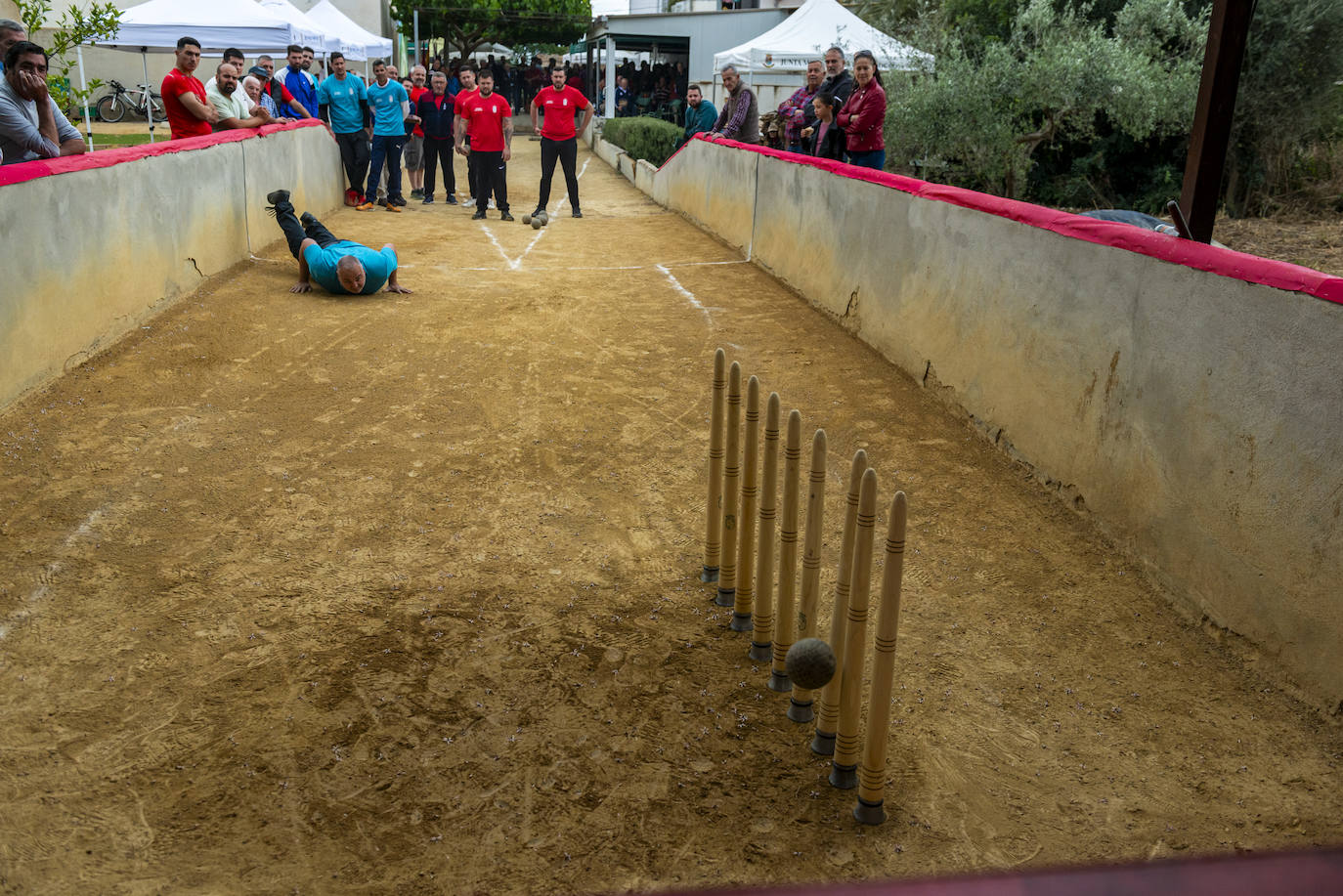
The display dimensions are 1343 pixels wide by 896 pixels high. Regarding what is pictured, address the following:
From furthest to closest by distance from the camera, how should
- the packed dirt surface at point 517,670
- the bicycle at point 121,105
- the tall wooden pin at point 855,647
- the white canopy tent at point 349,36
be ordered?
the bicycle at point 121,105 → the white canopy tent at point 349,36 → the packed dirt surface at point 517,670 → the tall wooden pin at point 855,647

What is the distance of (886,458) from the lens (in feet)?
21.1

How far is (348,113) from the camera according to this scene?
15.3m

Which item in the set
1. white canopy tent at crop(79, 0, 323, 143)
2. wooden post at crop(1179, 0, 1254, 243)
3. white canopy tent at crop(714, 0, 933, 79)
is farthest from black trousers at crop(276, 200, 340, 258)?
white canopy tent at crop(714, 0, 933, 79)

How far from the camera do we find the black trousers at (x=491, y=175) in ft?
51.0

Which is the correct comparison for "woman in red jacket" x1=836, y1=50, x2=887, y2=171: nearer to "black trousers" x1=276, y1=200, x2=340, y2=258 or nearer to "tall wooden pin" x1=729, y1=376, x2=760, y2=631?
"black trousers" x1=276, y1=200, x2=340, y2=258

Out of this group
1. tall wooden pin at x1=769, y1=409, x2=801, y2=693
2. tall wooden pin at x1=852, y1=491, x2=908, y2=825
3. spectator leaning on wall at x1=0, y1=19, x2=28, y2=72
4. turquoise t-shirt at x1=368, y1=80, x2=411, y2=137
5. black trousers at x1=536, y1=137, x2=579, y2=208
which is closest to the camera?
tall wooden pin at x1=852, y1=491, x2=908, y2=825

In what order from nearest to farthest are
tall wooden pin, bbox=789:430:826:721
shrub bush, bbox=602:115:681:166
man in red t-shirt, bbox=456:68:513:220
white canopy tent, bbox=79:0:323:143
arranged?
1. tall wooden pin, bbox=789:430:826:721
2. man in red t-shirt, bbox=456:68:513:220
3. white canopy tent, bbox=79:0:323:143
4. shrub bush, bbox=602:115:681:166

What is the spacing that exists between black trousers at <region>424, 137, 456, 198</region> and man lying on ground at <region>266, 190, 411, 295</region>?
6.94 meters

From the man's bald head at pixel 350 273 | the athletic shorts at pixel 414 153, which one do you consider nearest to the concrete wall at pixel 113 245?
the man's bald head at pixel 350 273

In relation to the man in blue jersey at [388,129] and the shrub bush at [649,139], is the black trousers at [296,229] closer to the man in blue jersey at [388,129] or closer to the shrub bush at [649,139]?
the man in blue jersey at [388,129]

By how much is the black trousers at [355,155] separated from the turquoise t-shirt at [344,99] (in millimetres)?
198

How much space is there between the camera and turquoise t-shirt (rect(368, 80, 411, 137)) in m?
15.8

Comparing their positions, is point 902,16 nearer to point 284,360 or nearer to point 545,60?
point 284,360

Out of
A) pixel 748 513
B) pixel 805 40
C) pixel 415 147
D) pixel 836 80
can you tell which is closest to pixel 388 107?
pixel 415 147
